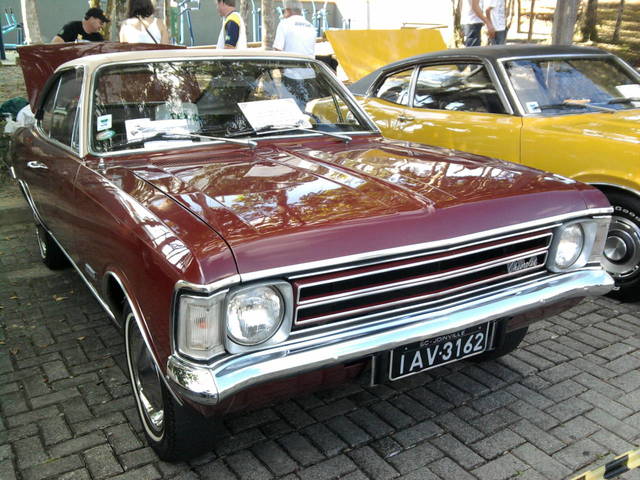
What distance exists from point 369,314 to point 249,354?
1.63ft

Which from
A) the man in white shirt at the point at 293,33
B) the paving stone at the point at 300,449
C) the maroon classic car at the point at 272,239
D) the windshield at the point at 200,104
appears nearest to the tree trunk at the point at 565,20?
the man in white shirt at the point at 293,33

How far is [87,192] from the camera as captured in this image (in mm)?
3076

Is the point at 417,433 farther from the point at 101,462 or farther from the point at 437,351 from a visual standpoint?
the point at 101,462

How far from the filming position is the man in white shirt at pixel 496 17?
852cm

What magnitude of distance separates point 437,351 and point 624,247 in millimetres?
2377

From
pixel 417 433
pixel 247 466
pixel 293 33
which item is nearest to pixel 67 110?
pixel 247 466

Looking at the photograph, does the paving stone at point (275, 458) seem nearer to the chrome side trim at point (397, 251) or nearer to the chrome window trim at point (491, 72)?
the chrome side trim at point (397, 251)

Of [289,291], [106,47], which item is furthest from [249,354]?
[106,47]

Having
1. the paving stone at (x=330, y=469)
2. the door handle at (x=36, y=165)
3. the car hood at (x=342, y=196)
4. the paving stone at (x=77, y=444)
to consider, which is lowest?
the paving stone at (x=330, y=469)

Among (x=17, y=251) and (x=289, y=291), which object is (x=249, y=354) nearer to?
(x=289, y=291)

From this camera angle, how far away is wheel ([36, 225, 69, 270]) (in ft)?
16.1

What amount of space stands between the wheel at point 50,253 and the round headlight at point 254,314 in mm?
3183

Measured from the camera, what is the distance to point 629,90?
509cm

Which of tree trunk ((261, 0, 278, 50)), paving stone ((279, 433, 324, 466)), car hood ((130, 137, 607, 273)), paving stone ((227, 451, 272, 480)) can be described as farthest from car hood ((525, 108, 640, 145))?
tree trunk ((261, 0, 278, 50))
